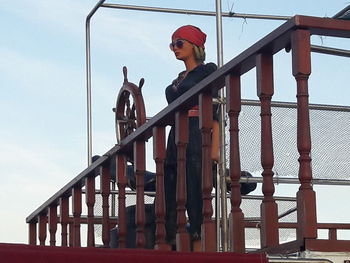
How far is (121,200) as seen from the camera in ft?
22.6

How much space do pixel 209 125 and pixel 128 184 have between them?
2.12m

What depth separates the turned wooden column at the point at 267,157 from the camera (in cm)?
484

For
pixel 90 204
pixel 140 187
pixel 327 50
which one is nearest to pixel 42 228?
pixel 90 204

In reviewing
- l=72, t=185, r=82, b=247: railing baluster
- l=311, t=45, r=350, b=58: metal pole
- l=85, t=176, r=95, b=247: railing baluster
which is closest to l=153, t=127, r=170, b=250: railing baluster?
l=311, t=45, r=350, b=58: metal pole

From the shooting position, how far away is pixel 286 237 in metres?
8.51

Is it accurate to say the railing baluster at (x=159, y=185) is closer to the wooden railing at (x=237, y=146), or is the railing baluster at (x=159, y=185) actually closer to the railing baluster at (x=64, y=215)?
→ the wooden railing at (x=237, y=146)

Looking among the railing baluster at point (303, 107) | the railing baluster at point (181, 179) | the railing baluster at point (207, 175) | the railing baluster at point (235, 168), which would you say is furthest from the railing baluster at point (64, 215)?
the railing baluster at point (303, 107)

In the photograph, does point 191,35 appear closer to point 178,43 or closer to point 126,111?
point 178,43

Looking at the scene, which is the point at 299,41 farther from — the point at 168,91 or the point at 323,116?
the point at 323,116

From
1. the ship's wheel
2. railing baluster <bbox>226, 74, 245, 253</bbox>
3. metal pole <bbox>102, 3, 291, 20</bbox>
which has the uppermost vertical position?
metal pole <bbox>102, 3, 291, 20</bbox>

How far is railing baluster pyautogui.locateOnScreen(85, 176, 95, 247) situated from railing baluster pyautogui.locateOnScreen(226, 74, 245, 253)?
2.51 metres

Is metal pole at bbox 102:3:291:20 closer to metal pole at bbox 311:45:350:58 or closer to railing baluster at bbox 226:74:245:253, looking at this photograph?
metal pole at bbox 311:45:350:58

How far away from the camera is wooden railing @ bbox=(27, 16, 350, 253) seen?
466 cm

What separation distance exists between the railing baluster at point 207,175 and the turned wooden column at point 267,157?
1.95 ft
